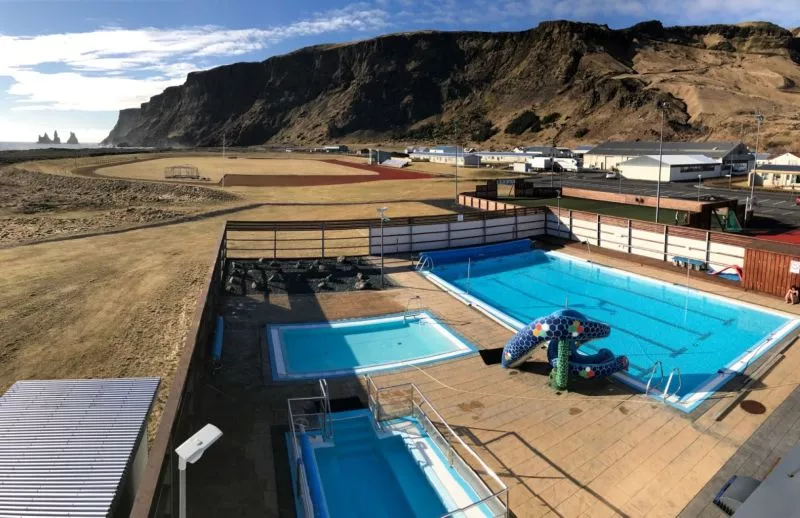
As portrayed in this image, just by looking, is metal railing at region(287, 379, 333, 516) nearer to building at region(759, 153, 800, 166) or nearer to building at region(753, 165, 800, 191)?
building at region(753, 165, 800, 191)

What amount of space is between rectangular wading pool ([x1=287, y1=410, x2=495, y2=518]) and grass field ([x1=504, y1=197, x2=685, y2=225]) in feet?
97.9

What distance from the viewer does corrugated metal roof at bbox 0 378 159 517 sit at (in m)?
5.64

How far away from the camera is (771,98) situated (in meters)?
132

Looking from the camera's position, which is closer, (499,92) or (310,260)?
(310,260)

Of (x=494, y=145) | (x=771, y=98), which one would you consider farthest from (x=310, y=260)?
(x=771, y=98)

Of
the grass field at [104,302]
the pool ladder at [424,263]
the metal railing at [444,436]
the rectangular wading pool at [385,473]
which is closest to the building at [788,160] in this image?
the pool ladder at [424,263]

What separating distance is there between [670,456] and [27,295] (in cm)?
2228

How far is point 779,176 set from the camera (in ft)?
189

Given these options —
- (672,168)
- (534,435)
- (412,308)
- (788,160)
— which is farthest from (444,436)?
(788,160)

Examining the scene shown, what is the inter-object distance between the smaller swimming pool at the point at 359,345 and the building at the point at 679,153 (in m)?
67.0

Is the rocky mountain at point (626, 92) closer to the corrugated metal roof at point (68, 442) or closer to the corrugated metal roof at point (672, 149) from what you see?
the corrugated metal roof at point (672, 149)

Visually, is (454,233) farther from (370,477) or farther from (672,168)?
(672,168)

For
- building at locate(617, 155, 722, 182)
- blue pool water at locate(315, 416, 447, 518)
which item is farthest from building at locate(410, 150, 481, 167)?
blue pool water at locate(315, 416, 447, 518)

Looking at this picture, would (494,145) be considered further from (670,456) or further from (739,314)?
(670,456)
